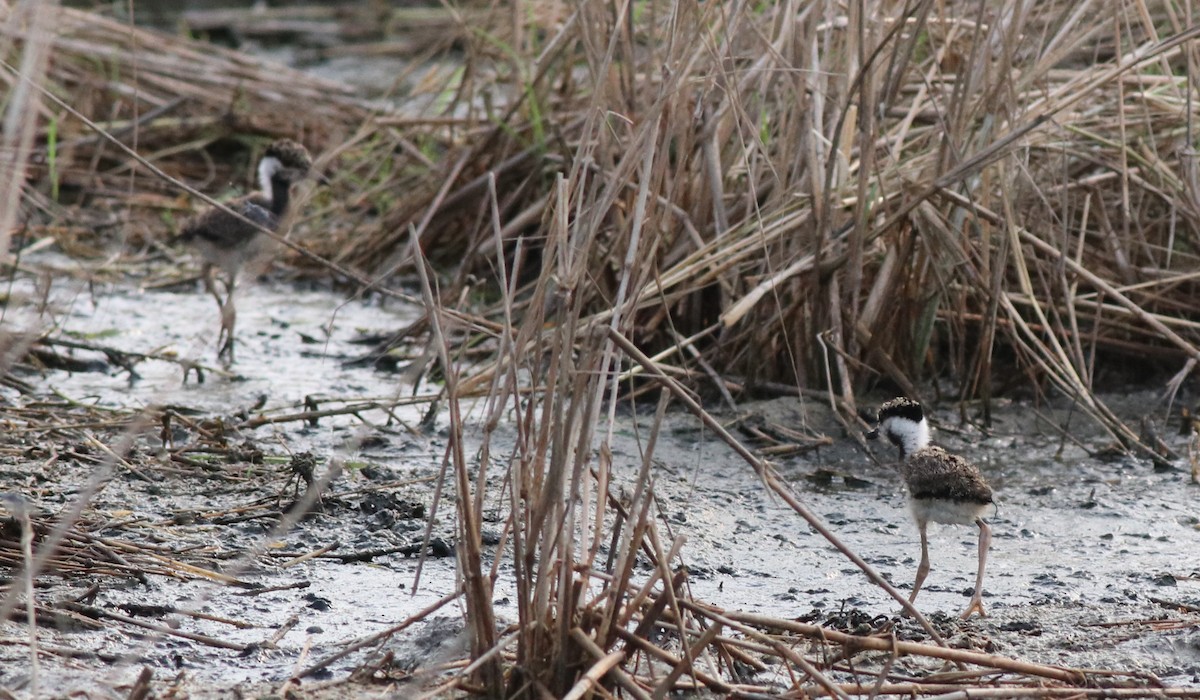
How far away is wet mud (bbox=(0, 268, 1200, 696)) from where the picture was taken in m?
3.09

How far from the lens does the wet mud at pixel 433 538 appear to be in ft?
10.2

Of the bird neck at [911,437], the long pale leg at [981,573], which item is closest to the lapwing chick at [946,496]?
the long pale leg at [981,573]

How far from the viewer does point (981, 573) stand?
3.68 m

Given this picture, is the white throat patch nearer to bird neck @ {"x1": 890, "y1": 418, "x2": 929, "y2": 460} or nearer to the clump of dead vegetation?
the clump of dead vegetation

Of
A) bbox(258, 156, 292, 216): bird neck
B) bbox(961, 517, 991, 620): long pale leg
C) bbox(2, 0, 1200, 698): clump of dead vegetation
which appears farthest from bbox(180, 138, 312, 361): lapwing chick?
bbox(961, 517, 991, 620): long pale leg

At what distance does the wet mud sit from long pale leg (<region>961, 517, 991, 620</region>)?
53 millimetres

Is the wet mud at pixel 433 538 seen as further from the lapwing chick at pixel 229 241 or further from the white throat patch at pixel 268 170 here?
the white throat patch at pixel 268 170

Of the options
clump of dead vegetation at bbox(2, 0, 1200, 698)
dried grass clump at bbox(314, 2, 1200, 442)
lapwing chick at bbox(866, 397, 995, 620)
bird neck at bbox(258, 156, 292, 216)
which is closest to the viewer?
lapwing chick at bbox(866, 397, 995, 620)

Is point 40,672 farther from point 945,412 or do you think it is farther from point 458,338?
point 945,412

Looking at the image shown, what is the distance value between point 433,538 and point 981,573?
4.82 ft

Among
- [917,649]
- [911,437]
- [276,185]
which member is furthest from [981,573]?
[276,185]

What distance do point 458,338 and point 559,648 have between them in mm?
3207

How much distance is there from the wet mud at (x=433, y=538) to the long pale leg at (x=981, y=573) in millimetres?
53

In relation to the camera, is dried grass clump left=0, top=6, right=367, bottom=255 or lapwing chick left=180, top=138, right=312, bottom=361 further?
dried grass clump left=0, top=6, right=367, bottom=255
